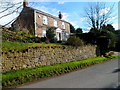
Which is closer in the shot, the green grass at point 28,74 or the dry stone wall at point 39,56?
the green grass at point 28,74

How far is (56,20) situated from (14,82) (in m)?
24.7

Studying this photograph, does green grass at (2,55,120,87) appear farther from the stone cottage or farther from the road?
the stone cottage

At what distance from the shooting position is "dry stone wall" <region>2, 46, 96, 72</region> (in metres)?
8.32

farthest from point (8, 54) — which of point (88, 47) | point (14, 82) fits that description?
point (88, 47)

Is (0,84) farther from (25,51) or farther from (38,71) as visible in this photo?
(25,51)

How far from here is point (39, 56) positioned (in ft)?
34.1

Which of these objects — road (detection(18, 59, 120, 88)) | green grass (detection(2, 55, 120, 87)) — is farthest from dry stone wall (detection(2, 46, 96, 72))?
road (detection(18, 59, 120, 88))

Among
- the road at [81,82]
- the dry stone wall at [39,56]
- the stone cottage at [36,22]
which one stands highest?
the stone cottage at [36,22]

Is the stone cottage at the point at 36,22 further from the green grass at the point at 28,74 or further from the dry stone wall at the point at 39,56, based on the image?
the green grass at the point at 28,74

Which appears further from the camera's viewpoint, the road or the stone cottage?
the stone cottage

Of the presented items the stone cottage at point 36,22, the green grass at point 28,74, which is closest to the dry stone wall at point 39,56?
the green grass at point 28,74

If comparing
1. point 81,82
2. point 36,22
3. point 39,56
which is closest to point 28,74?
point 39,56

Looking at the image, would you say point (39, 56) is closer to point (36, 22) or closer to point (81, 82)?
point (81, 82)

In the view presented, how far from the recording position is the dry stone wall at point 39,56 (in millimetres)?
8323
